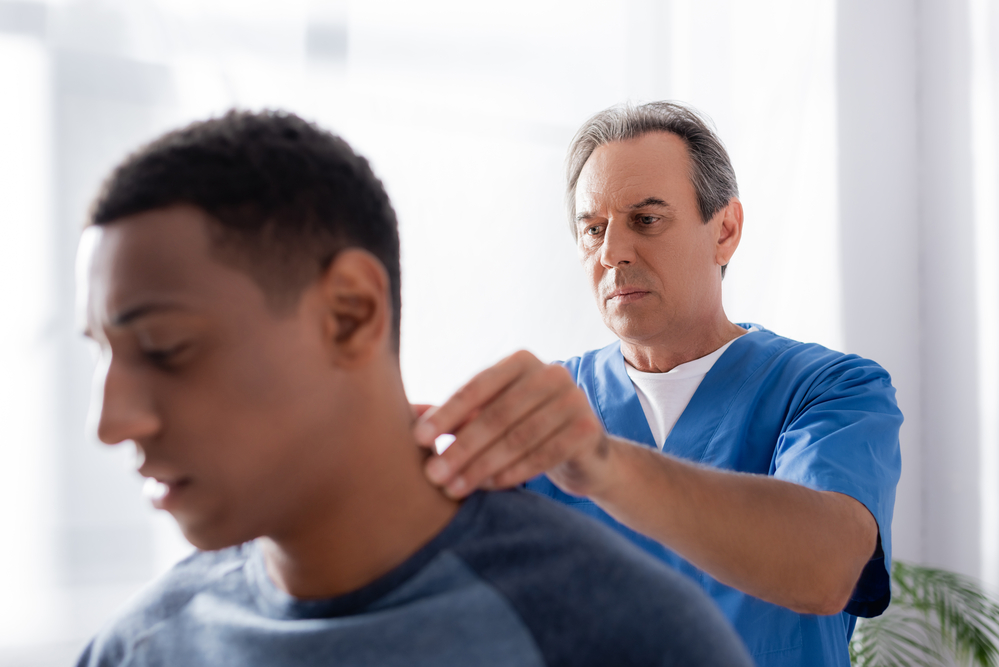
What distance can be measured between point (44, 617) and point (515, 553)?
1450mm

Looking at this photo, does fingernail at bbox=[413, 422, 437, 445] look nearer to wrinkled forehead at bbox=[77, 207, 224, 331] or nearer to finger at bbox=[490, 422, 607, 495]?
finger at bbox=[490, 422, 607, 495]

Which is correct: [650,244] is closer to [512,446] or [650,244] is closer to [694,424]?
[694,424]

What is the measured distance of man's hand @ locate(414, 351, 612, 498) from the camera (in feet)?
2.23

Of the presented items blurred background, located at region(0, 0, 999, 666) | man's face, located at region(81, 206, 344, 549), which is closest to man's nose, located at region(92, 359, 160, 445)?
man's face, located at region(81, 206, 344, 549)

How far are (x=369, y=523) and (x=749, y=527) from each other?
491mm

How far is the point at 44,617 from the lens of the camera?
1.64 m

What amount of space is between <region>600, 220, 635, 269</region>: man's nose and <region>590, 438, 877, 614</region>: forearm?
508mm

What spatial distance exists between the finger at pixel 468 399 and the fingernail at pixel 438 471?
0.02m

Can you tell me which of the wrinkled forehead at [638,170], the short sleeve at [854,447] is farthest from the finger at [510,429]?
the wrinkled forehead at [638,170]

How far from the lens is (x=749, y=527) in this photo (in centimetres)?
92

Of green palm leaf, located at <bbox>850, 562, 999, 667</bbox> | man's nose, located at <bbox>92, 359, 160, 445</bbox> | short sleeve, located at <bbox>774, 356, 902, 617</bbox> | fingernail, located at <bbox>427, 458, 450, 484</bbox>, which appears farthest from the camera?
green palm leaf, located at <bbox>850, 562, 999, 667</bbox>

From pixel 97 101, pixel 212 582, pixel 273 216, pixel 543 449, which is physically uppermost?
pixel 97 101

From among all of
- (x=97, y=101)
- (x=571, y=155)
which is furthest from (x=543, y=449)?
(x=97, y=101)

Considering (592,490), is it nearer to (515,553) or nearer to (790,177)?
(515,553)
